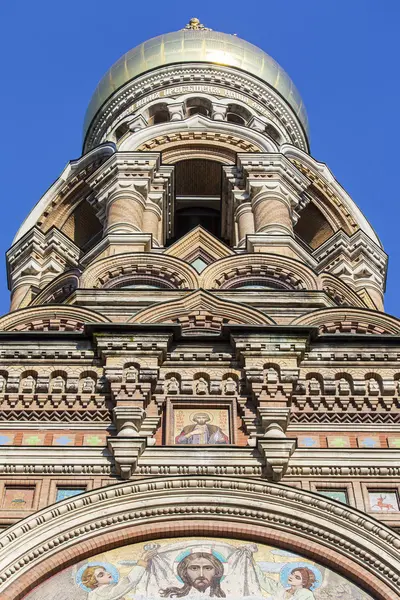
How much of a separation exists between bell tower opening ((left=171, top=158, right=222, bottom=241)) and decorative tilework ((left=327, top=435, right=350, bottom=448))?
971cm

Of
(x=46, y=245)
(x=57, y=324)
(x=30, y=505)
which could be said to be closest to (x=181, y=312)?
(x=57, y=324)

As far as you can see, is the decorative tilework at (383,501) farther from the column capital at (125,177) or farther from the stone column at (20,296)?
the column capital at (125,177)

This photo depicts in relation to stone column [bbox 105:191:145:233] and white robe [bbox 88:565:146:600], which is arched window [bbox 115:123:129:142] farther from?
white robe [bbox 88:565:146:600]

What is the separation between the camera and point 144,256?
13.7 metres

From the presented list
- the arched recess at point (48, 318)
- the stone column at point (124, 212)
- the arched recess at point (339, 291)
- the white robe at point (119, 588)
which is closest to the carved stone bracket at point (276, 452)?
the white robe at point (119, 588)

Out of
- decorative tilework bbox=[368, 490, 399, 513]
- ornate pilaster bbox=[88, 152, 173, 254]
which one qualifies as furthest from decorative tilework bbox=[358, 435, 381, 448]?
ornate pilaster bbox=[88, 152, 173, 254]

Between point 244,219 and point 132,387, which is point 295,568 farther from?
point 244,219

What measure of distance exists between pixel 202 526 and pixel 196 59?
1511 centimetres

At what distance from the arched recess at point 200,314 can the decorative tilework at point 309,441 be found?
207 cm

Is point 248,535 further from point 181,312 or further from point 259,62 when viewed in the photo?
point 259,62

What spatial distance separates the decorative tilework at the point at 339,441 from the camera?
9.09 meters

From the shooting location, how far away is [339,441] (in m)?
9.13

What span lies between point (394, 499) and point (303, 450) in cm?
76

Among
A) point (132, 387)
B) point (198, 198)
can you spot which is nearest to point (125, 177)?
point (198, 198)
